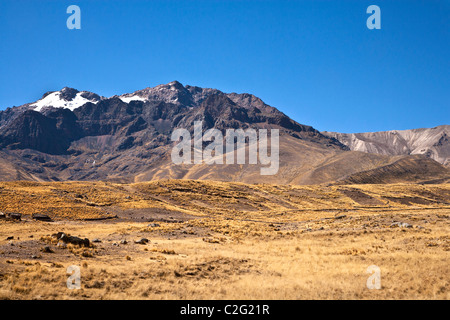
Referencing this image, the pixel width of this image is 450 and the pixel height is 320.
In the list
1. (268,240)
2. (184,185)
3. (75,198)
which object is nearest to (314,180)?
(184,185)

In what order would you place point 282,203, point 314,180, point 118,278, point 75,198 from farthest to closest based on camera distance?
point 314,180, point 282,203, point 75,198, point 118,278

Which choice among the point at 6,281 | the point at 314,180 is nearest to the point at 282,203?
the point at 6,281

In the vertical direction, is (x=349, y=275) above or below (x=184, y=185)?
below

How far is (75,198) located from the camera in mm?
58812

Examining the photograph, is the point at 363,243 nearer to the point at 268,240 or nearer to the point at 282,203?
the point at 268,240

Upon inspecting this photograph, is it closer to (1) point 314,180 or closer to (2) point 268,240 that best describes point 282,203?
(2) point 268,240
